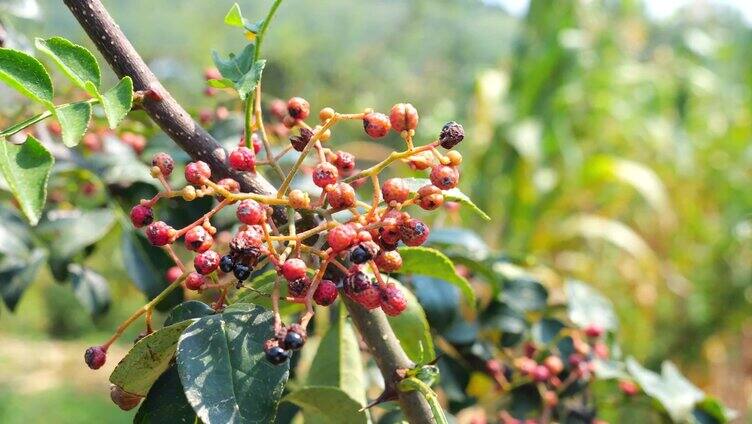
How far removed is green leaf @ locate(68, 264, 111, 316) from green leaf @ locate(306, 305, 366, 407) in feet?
1.11

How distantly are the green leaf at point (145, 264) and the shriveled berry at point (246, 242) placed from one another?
380mm

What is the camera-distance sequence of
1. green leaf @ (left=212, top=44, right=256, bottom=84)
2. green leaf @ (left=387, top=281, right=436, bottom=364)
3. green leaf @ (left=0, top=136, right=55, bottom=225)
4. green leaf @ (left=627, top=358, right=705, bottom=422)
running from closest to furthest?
green leaf @ (left=0, top=136, right=55, bottom=225), green leaf @ (left=212, top=44, right=256, bottom=84), green leaf @ (left=387, top=281, right=436, bottom=364), green leaf @ (left=627, top=358, right=705, bottom=422)

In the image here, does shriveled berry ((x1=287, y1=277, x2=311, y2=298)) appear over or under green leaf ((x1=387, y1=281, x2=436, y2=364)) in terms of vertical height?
over

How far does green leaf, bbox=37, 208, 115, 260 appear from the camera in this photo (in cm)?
77

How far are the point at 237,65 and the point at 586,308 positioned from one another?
51 centimetres

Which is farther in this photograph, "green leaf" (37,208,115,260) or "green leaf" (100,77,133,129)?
"green leaf" (37,208,115,260)

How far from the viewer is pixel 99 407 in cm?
440

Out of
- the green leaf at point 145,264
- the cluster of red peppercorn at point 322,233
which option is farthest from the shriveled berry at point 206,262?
the green leaf at point 145,264

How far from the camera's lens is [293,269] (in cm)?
40

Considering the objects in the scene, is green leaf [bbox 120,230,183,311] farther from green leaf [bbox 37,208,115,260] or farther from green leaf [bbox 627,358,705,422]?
green leaf [bbox 627,358,705,422]

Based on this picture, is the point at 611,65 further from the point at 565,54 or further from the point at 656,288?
the point at 656,288

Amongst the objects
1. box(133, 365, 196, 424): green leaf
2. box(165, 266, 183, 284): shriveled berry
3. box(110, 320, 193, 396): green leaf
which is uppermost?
box(110, 320, 193, 396): green leaf

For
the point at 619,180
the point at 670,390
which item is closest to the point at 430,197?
the point at 670,390

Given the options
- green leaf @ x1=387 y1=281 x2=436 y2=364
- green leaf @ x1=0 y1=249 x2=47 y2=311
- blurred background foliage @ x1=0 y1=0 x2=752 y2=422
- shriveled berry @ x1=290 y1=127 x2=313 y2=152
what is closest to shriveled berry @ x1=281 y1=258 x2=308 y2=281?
shriveled berry @ x1=290 y1=127 x2=313 y2=152
